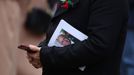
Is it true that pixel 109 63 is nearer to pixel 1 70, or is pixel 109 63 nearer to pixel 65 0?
pixel 65 0

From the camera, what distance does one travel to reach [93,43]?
3055 mm

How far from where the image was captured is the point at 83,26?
10.3 feet

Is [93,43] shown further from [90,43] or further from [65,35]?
[65,35]

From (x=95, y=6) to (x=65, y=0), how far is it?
0.23 meters

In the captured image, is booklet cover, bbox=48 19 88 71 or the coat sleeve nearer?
the coat sleeve

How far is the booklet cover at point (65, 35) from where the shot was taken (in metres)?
3.14

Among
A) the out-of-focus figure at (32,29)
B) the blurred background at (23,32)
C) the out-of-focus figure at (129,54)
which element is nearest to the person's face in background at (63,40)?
the blurred background at (23,32)

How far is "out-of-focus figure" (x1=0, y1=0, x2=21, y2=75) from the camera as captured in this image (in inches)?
165

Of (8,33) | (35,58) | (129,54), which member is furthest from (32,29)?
(35,58)

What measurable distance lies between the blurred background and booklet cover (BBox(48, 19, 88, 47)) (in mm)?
1041

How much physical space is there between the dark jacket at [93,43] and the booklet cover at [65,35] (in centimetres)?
2

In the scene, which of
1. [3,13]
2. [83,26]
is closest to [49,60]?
[83,26]

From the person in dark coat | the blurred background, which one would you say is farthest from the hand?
the blurred background

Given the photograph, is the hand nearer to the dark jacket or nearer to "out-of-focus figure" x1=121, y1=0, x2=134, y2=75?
the dark jacket
